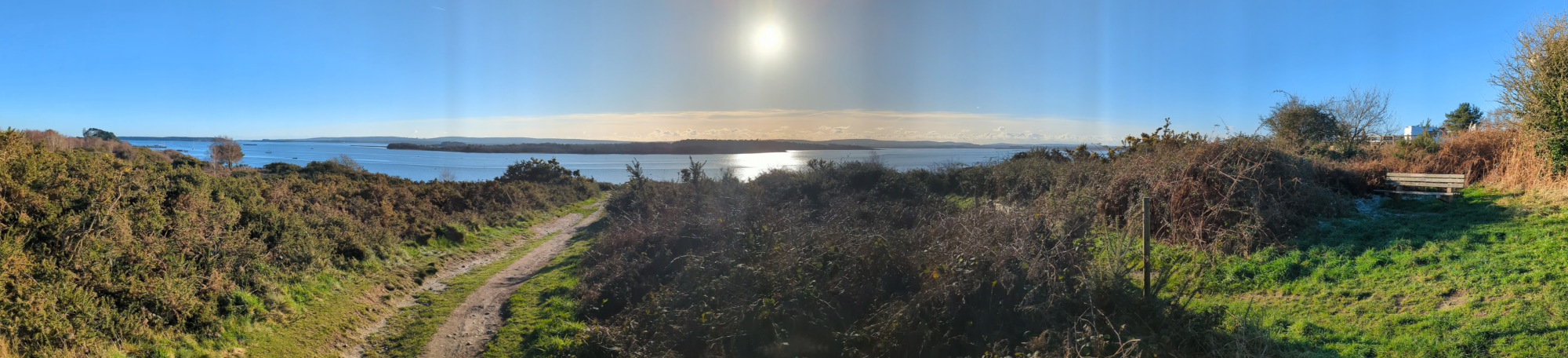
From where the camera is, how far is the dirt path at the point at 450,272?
23.2 feet

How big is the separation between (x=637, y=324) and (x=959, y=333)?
3.44 meters

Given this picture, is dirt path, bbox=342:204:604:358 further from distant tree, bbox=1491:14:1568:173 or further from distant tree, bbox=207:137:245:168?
distant tree, bbox=207:137:245:168

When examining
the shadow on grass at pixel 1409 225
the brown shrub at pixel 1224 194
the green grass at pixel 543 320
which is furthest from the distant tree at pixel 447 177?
the shadow on grass at pixel 1409 225

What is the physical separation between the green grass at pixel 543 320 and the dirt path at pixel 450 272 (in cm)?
136

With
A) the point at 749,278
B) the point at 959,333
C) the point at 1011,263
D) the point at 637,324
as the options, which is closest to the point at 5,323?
the point at 637,324

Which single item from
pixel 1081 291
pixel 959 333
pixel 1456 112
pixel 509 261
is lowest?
pixel 509 261

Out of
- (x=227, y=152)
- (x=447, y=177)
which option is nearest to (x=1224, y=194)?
(x=447, y=177)

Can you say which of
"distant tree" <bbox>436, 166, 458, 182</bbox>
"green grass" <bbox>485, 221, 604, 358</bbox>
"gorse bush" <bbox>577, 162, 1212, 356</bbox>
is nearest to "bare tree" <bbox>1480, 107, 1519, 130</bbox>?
"gorse bush" <bbox>577, 162, 1212, 356</bbox>

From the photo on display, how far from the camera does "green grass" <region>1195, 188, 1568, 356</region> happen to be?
5.21m

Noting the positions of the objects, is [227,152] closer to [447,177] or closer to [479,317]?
[447,177]

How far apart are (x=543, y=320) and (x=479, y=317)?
88cm

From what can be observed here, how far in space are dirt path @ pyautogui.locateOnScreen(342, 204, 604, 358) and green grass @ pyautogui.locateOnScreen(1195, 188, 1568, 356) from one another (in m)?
8.72

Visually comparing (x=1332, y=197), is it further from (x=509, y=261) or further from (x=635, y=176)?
(x=635, y=176)

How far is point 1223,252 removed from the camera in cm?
834
